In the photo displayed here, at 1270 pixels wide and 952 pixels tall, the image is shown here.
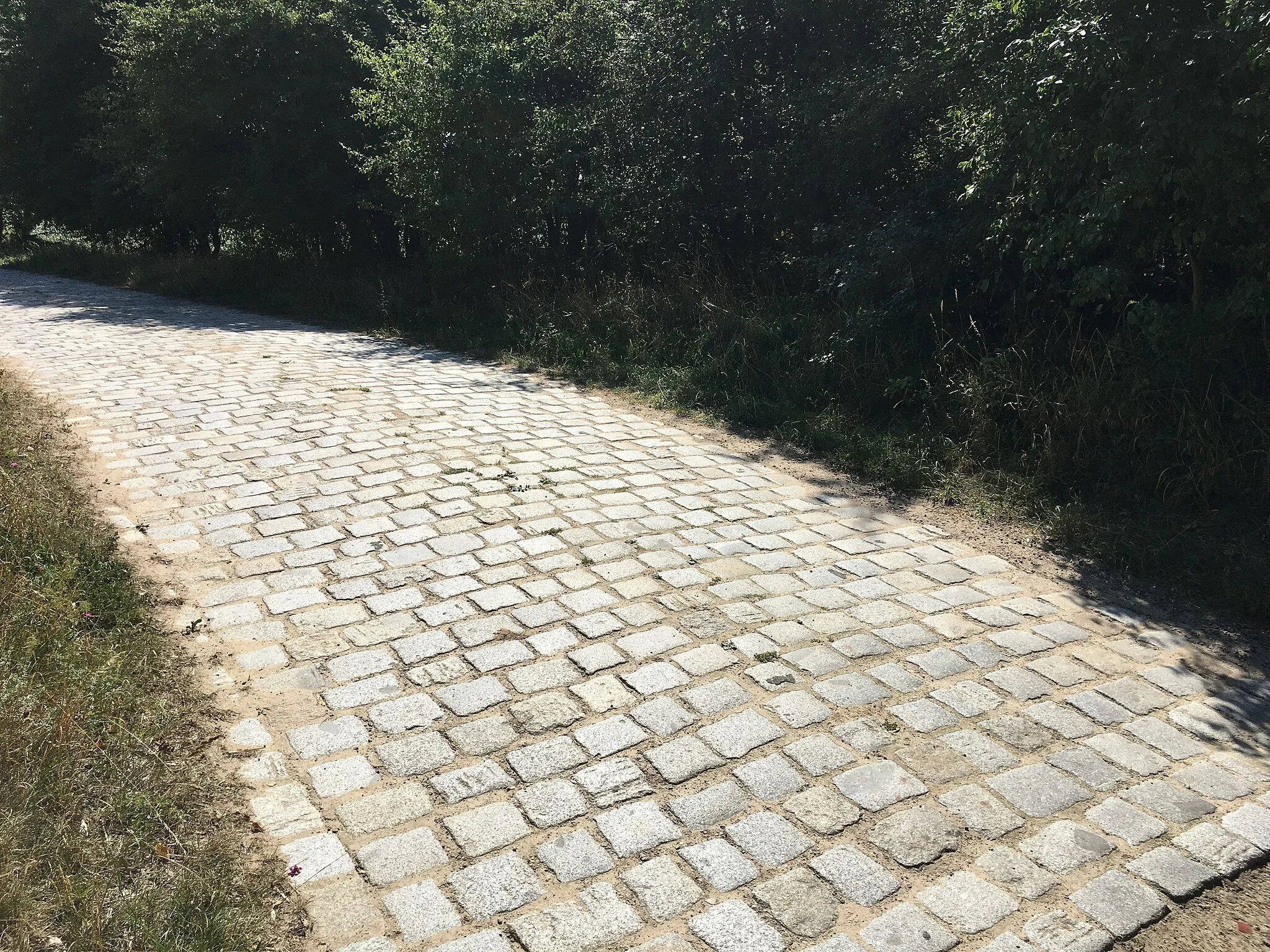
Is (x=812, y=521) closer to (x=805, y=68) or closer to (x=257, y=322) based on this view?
(x=805, y=68)

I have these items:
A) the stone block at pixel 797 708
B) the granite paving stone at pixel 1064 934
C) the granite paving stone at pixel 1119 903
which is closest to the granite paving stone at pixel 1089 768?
the granite paving stone at pixel 1119 903

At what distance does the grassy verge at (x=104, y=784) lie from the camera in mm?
2758

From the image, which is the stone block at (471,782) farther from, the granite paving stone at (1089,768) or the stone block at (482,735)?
the granite paving stone at (1089,768)

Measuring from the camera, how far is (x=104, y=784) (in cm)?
332

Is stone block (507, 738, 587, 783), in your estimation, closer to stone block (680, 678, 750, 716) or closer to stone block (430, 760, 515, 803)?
stone block (430, 760, 515, 803)

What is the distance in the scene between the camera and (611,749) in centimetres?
366

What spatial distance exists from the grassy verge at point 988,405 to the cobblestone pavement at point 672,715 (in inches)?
30.2

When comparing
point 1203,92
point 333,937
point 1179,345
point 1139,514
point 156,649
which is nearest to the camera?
point 333,937

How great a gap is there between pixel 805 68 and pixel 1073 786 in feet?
31.8

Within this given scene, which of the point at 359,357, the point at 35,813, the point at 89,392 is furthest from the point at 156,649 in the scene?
the point at 359,357

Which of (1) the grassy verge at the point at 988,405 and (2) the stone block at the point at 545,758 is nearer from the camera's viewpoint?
(2) the stone block at the point at 545,758

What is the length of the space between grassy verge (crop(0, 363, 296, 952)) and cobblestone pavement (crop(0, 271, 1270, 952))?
0.18 m

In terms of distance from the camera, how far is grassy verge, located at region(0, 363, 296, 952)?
2758mm

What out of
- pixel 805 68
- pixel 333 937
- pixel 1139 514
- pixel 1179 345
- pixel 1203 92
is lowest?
pixel 333 937
